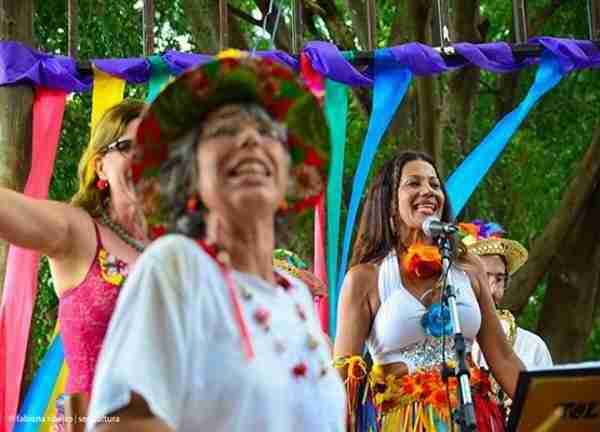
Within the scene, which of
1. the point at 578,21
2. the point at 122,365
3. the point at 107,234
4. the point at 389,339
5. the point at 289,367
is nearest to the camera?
the point at 122,365

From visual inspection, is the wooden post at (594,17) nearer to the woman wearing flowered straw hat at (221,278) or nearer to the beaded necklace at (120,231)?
the beaded necklace at (120,231)

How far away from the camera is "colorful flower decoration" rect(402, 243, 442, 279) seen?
450 centimetres

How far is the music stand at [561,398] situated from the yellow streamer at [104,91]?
118 inches

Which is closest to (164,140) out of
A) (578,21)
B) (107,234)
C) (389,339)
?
(107,234)

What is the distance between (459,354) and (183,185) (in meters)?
2.17

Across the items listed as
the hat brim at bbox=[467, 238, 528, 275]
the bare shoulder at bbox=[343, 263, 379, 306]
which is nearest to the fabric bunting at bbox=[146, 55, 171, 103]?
the hat brim at bbox=[467, 238, 528, 275]

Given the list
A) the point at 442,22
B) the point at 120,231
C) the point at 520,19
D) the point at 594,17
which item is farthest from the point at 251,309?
the point at 594,17

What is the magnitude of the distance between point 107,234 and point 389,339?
5.18 feet

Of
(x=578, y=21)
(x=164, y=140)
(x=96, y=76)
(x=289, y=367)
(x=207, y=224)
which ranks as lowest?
(x=289, y=367)

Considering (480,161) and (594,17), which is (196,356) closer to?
(480,161)

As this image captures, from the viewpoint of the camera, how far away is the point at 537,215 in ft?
34.4

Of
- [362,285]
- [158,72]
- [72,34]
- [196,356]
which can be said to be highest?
[72,34]

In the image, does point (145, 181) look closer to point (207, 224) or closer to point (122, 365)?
point (207, 224)

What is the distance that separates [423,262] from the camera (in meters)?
4.51
